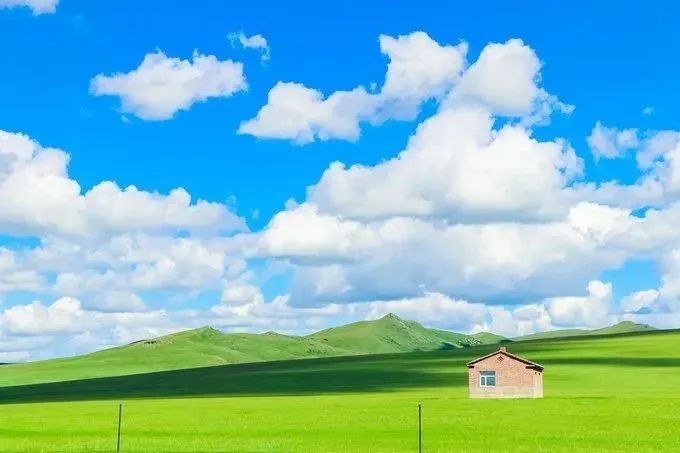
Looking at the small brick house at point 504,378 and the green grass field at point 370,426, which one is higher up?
the small brick house at point 504,378

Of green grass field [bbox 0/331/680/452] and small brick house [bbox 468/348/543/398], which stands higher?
small brick house [bbox 468/348/543/398]

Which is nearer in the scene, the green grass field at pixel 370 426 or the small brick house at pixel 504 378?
the green grass field at pixel 370 426

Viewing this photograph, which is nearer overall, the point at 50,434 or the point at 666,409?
the point at 50,434

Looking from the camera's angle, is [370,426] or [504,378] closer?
[370,426]

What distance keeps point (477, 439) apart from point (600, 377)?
94.5 m

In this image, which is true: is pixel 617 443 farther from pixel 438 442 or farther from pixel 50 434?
pixel 50 434

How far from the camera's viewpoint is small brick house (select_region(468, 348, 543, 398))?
357ft

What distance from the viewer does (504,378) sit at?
109812 millimetres

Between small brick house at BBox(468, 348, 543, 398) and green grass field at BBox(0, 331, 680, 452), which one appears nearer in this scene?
green grass field at BBox(0, 331, 680, 452)

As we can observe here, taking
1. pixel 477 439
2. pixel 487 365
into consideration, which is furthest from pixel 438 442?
pixel 487 365

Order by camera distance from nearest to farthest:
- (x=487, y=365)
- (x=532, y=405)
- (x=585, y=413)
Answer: (x=585, y=413) → (x=532, y=405) → (x=487, y=365)

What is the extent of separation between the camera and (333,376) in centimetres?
17675

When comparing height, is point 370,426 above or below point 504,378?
below

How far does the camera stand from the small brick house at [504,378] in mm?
108812
